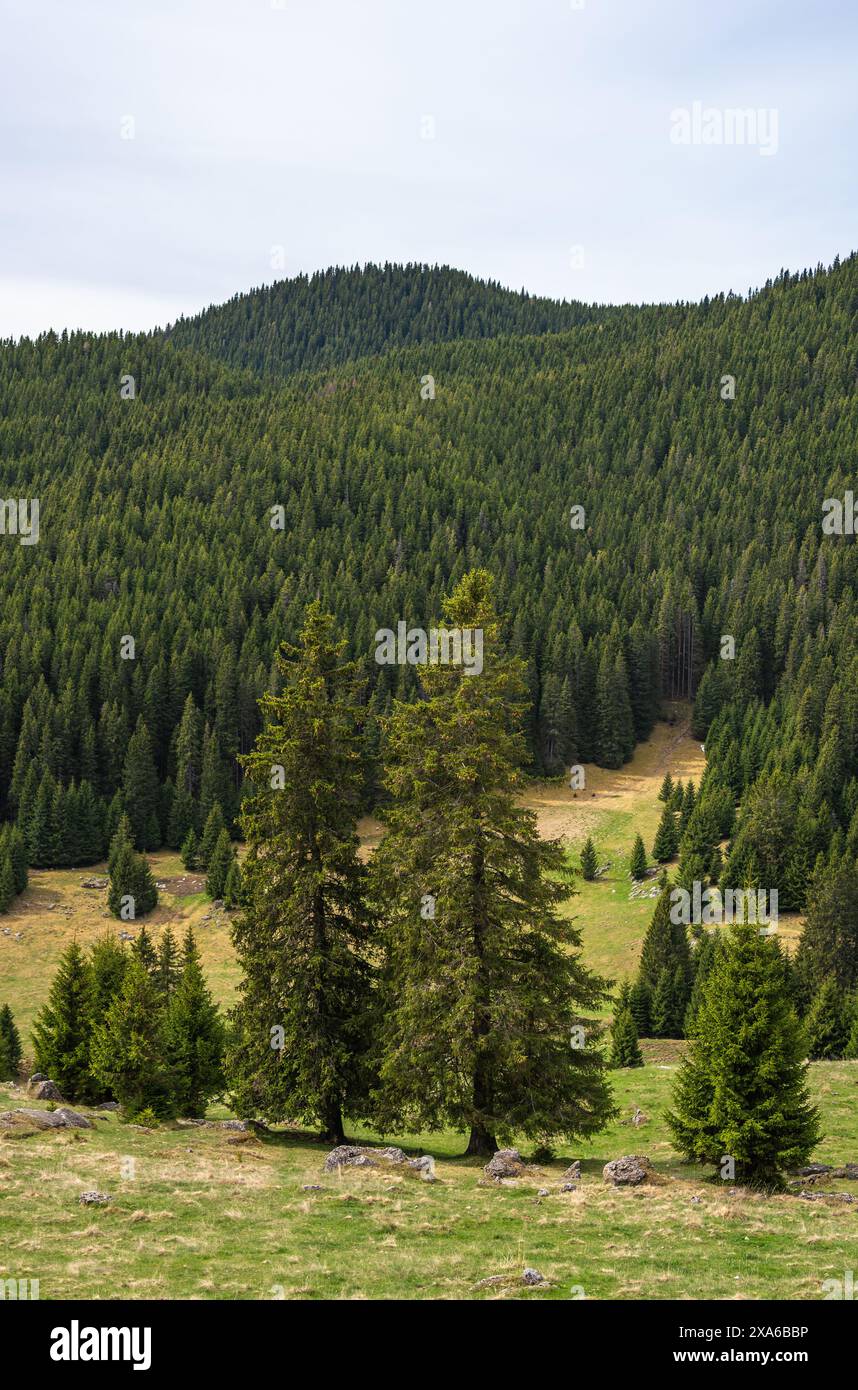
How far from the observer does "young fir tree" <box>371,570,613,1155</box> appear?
28172 mm

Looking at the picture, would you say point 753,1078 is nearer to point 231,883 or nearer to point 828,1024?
point 828,1024

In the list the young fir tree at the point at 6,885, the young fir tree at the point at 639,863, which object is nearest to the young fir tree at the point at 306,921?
the young fir tree at the point at 6,885

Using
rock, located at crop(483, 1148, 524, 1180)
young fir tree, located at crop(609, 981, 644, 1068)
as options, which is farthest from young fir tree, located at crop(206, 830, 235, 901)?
rock, located at crop(483, 1148, 524, 1180)

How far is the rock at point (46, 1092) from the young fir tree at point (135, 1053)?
144 cm

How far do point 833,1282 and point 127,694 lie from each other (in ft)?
369

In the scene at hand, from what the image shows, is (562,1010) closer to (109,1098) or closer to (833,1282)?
(833,1282)

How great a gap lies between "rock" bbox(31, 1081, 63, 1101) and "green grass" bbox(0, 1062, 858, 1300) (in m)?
5.64

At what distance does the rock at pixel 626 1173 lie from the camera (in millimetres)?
25688

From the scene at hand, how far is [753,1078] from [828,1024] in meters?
33.7

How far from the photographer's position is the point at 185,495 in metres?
189

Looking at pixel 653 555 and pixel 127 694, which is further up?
pixel 653 555

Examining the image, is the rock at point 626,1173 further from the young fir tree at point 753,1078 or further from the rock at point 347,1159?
the rock at point 347,1159

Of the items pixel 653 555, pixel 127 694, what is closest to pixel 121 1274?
pixel 127 694

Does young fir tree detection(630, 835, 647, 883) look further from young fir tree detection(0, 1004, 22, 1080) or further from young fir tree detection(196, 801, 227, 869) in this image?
young fir tree detection(0, 1004, 22, 1080)
